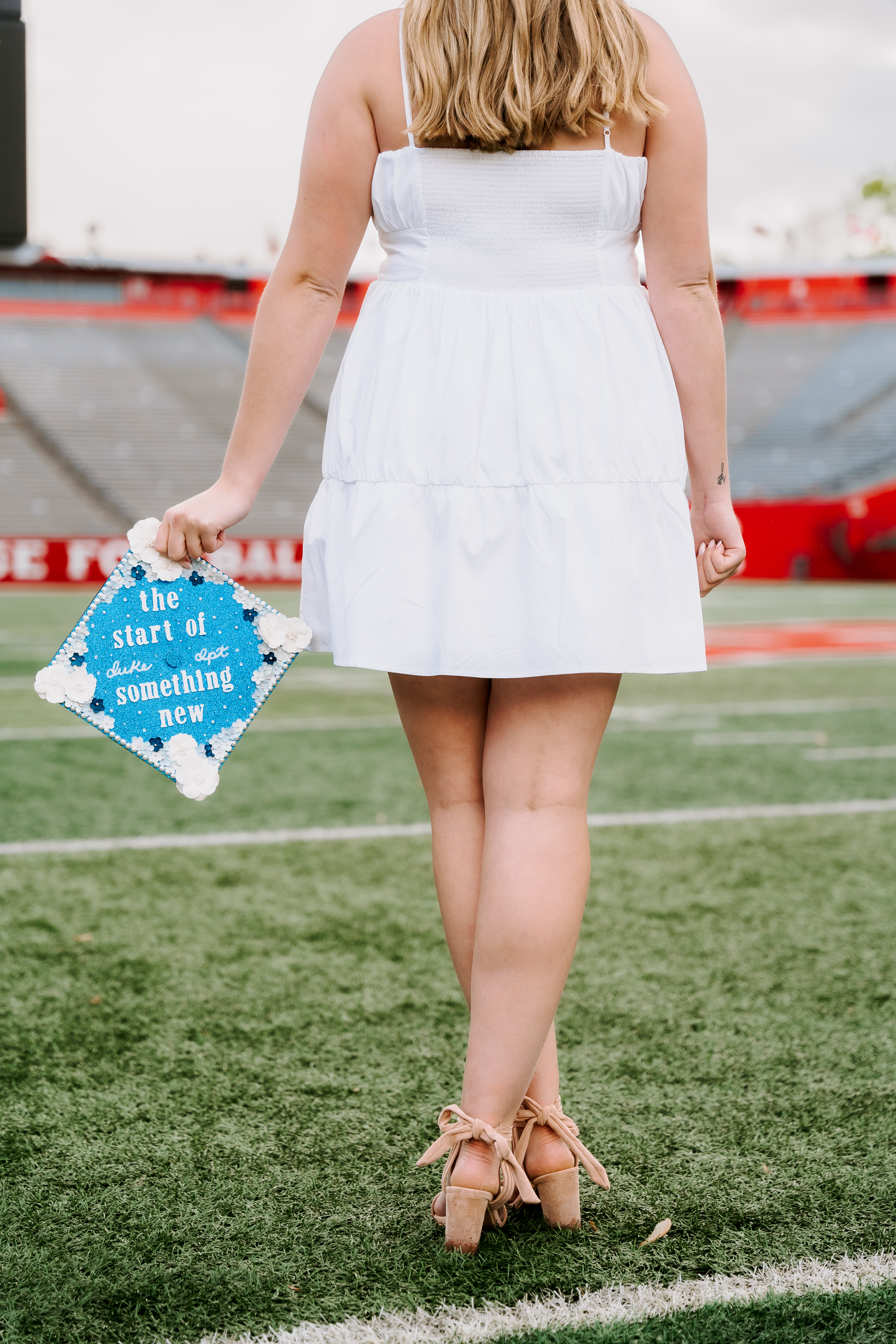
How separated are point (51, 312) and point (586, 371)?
80.4 feet

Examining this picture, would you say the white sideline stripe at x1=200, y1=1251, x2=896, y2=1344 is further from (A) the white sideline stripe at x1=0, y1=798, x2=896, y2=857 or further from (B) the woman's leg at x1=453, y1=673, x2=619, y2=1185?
(A) the white sideline stripe at x1=0, y1=798, x2=896, y2=857

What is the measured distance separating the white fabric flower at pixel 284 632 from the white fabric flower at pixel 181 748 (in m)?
0.14

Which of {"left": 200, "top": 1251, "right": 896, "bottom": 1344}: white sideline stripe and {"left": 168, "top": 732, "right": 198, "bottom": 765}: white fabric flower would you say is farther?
{"left": 168, "top": 732, "right": 198, "bottom": 765}: white fabric flower

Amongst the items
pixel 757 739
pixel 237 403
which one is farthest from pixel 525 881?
pixel 237 403

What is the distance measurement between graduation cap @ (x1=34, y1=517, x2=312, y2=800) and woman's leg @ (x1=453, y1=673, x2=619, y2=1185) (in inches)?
10.3

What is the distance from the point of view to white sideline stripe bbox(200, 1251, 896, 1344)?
117 cm

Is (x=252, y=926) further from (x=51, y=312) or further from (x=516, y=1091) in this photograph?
(x=51, y=312)

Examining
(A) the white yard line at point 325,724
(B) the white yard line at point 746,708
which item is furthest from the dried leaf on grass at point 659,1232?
(B) the white yard line at point 746,708

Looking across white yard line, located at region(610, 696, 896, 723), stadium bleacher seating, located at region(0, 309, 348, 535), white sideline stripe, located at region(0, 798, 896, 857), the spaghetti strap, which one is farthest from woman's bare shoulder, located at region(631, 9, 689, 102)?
stadium bleacher seating, located at region(0, 309, 348, 535)

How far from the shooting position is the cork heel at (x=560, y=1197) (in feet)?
4.47

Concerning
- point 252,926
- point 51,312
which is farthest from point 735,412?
point 252,926

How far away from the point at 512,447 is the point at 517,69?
1.16 feet

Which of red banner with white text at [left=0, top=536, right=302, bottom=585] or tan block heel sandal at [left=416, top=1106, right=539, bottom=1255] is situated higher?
tan block heel sandal at [left=416, top=1106, right=539, bottom=1255]

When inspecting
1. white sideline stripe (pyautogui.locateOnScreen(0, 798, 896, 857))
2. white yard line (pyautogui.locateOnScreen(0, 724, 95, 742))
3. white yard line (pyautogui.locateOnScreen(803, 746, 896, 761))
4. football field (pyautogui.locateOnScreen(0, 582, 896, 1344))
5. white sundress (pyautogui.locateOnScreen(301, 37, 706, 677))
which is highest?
white sundress (pyautogui.locateOnScreen(301, 37, 706, 677))
